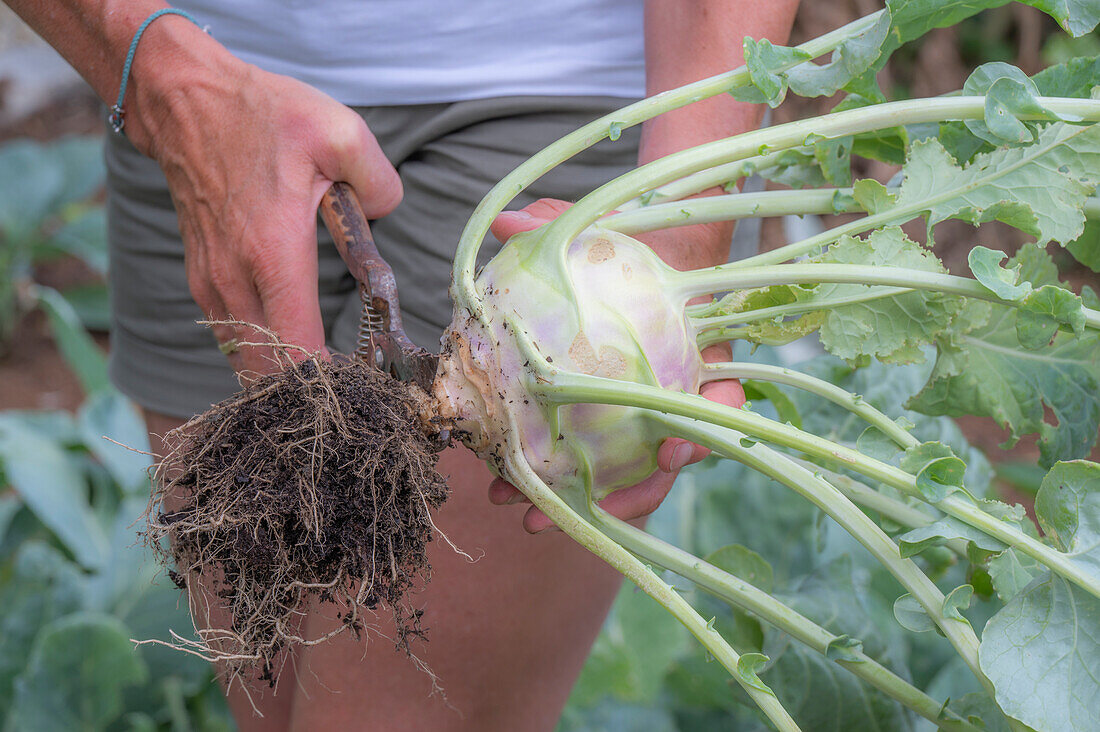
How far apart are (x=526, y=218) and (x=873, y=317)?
1.76 feet

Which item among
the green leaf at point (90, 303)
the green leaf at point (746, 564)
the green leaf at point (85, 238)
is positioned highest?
the green leaf at point (746, 564)

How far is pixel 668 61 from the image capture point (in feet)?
4.91

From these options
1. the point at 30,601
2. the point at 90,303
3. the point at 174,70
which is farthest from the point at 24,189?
the point at 174,70

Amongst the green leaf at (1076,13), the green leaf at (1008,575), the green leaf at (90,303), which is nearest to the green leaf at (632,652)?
the green leaf at (1008,575)

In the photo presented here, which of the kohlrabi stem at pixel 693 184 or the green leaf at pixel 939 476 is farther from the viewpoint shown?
the kohlrabi stem at pixel 693 184

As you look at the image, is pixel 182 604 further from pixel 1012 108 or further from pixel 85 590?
pixel 1012 108

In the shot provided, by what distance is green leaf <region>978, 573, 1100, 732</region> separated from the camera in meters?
1.05

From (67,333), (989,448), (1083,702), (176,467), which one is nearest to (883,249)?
(1083,702)

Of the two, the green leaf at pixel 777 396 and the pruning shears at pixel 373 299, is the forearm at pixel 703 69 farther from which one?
the pruning shears at pixel 373 299

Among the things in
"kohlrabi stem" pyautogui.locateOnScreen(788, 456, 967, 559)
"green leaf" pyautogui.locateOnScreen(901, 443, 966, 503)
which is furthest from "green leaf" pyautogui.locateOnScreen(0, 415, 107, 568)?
"green leaf" pyautogui.locateOnScreen(901, 443, 966, 503)

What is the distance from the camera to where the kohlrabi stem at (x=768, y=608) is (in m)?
1.22

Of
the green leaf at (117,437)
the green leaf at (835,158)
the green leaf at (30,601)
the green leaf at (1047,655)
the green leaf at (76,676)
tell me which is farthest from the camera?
the green leaf at (117,437)

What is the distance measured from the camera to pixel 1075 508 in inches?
44.4

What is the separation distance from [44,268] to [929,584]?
5.90 metres
